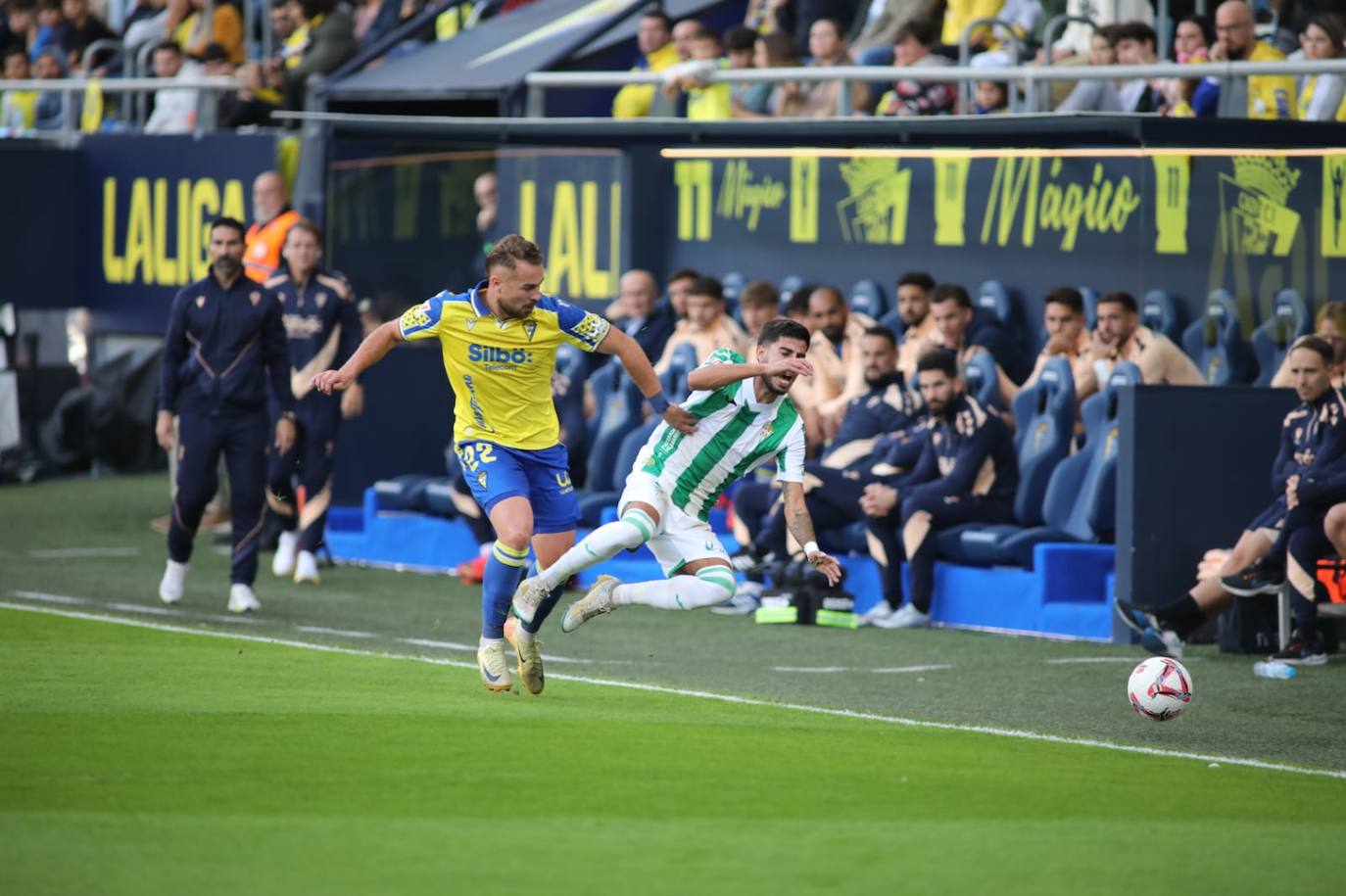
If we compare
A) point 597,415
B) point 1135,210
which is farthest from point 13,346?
point 1135,210

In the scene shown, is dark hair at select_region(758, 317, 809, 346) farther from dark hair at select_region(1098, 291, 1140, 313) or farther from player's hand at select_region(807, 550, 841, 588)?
dark hair at select_region(1098, 291, 1140, 313)

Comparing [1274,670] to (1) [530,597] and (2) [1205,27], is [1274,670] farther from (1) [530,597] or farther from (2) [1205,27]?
(2) [1205,27]

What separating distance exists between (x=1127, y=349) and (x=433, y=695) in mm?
6124

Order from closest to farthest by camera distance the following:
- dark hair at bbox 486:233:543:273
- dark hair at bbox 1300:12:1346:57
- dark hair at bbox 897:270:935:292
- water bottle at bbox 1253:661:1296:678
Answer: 1. dark hair at bbox 486:233:543:273
2. water bottle at bbox 1253:661:1296:678
3. dark hair at bbox 1300:12:1346:57
4. dark hair at bbox 897:270:935:292

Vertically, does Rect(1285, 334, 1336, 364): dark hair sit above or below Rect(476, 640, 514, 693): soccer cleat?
above

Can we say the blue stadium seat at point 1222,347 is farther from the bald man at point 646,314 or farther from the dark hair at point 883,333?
the bald man at point 646,314

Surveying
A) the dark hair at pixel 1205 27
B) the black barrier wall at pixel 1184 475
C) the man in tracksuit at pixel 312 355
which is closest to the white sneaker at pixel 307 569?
the man in tracksuit at pixel 312 355

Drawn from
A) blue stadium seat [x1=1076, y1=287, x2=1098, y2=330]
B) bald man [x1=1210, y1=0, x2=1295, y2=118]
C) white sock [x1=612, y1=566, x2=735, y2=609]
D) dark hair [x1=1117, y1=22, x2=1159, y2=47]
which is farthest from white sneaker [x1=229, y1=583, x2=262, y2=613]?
dark hair [x1=1117, y1=22, x2=1159, y2=47]

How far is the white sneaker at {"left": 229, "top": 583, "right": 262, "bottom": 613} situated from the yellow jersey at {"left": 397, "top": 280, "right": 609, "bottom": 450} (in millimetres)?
4062

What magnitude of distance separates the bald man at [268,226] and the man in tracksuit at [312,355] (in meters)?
1.62

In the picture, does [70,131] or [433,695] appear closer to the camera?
[433,695]

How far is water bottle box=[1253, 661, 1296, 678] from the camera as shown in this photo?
1207 centimetres

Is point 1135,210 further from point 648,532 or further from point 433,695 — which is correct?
point 433,695

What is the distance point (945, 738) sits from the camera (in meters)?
9.52
